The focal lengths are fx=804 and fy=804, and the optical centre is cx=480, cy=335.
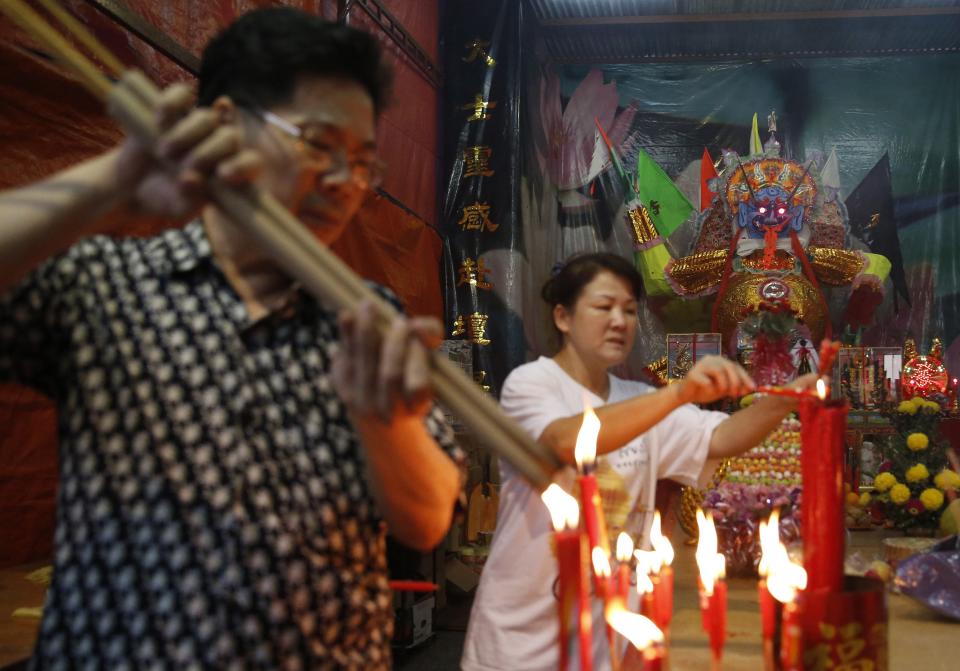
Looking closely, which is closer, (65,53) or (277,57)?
(65,53)

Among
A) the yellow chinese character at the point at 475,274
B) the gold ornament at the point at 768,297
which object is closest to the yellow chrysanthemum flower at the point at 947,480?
the gold ornament at the point at 768,297

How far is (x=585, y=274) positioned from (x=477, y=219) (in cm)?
374

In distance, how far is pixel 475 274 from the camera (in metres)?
5.83

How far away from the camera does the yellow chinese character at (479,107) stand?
596cm

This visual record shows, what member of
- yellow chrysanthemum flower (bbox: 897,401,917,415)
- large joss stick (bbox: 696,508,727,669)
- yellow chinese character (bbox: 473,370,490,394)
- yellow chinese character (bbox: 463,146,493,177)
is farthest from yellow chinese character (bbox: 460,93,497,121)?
large joss stick (bbox: 696,508,727,669)

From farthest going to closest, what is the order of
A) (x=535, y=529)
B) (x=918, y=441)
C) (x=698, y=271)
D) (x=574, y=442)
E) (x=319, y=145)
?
1. (x=698, y=271)
2. (x=918, y=441)
3. (x=535, y=529)
4. (x=574, y=442)
5. (x=319, y=145)

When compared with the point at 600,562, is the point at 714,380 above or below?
above

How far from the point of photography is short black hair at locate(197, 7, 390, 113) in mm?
911

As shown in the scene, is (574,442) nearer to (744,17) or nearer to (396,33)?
(396,33)

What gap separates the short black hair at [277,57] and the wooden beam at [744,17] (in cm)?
650

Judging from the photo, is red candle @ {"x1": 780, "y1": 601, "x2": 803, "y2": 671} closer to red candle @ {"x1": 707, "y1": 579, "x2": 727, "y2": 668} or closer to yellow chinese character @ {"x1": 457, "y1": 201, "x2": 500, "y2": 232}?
red candle @ {"x1": 707, "y1": 579, "x2": 727, "y2": 668}

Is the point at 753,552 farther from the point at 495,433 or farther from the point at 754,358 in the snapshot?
the point at 495,433

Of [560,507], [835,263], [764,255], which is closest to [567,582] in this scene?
[560,507]

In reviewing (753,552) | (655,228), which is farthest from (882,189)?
(753,552)
